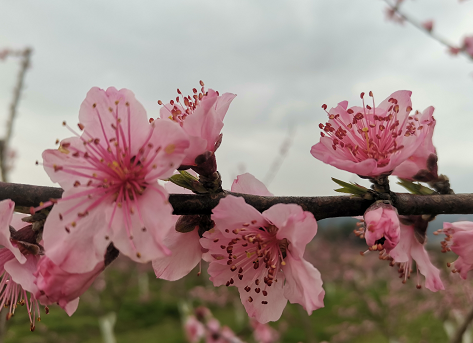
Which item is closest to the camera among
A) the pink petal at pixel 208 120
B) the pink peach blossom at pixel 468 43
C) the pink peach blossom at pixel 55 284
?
the pink peach blossom at pixel 55 284

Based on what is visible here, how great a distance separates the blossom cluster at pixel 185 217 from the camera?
1.94 feet

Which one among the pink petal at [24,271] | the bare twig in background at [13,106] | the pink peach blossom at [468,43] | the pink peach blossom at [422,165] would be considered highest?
the pink peach blossom at [468,43]

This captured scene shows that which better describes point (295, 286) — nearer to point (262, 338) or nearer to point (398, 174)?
point (398, 174)

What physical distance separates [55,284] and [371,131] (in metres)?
0.79

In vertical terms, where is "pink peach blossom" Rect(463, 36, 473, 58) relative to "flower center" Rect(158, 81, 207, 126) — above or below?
above

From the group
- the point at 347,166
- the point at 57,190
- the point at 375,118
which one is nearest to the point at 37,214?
the point at 57,190

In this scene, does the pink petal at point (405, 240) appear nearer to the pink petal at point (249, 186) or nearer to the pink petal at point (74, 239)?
Answer: the pink petal at point (249, 186)

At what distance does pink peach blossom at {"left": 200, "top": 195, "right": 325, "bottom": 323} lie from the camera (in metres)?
0.60

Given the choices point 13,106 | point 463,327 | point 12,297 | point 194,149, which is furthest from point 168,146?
point 13,106

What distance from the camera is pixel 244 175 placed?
82cm

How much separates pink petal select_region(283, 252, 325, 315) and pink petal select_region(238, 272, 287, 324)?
0.23 ft

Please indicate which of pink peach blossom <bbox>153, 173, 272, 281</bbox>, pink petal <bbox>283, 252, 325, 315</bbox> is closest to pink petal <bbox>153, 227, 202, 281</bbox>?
pink peach blossom <bbox>153, 173, 272, 281</bbox>

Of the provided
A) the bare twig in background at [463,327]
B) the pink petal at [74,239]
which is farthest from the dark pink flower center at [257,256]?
the bare twig in background at [463,327]

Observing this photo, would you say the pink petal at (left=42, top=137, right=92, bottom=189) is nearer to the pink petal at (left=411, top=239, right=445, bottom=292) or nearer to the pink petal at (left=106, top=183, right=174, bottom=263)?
the pink petal at (left=106, top=183, right=174, bottom=263)
